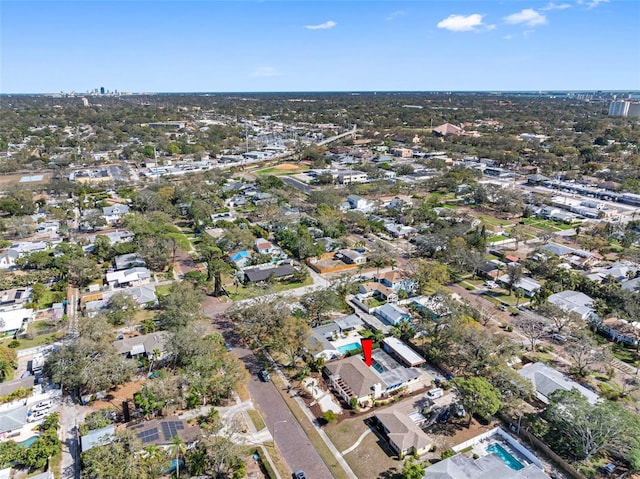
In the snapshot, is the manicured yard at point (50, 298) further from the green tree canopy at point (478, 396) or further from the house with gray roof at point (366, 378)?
the green tree canopy at point (478, 396)

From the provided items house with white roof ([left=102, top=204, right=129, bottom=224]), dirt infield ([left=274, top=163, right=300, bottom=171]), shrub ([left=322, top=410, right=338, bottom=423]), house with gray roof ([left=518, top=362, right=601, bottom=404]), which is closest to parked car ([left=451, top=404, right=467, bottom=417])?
house with gray roof ([left=518, top=362, right=601, bottom=404])

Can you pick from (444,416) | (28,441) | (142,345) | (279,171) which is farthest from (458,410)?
(279,171)

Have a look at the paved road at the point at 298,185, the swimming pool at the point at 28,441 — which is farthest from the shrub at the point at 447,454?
the paved road at the point at 298,185

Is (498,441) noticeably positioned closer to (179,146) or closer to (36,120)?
(179,146)

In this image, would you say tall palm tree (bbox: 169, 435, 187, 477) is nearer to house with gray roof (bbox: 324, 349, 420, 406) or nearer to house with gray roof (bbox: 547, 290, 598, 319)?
house with gray roof (bbox: 324, 349, 420, 406)

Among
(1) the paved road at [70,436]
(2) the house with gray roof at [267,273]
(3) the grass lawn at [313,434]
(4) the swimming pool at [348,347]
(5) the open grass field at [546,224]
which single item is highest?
(5) the open grass field at [546,224]

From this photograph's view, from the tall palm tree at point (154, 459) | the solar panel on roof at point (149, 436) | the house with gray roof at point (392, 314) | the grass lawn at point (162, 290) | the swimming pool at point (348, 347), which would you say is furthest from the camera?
the grass lawn at point (162, 290)

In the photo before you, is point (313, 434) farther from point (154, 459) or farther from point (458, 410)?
point (458, 410)
